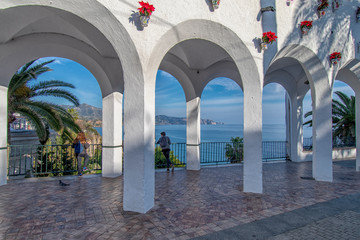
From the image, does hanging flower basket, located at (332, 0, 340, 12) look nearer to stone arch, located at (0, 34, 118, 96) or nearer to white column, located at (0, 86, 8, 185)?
stone arch, located at (0, 34, 118, 96)

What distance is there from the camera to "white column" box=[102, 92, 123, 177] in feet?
25.1

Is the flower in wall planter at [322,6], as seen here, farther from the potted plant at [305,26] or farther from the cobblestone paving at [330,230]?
the cobblestone paving at [330,230]

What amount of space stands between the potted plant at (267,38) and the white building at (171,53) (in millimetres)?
183

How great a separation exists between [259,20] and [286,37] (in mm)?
1055

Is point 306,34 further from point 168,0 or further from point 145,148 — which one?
point 145,148

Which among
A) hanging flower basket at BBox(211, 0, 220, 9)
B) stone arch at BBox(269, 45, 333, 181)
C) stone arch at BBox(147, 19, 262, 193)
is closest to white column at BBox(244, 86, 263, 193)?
stone arch at BBox(147, 19, 262, 193)

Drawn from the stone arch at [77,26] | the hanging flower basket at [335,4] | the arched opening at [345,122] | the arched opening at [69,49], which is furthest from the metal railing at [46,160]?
the arched opening at [345,122]

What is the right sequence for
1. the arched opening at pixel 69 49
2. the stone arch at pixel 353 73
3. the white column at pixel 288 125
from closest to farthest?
the arched opening at pixel 69 49
the stone arch at pixel 353 73
the white column at pixel 288 125

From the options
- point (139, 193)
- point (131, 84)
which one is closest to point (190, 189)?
point (139, 193)

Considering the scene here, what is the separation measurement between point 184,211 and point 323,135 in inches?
217

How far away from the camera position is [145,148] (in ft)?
14.2

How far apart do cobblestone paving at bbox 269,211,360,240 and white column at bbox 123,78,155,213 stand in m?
2.50

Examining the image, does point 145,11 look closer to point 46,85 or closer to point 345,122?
point 46,85

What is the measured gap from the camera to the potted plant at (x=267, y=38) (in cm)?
567
